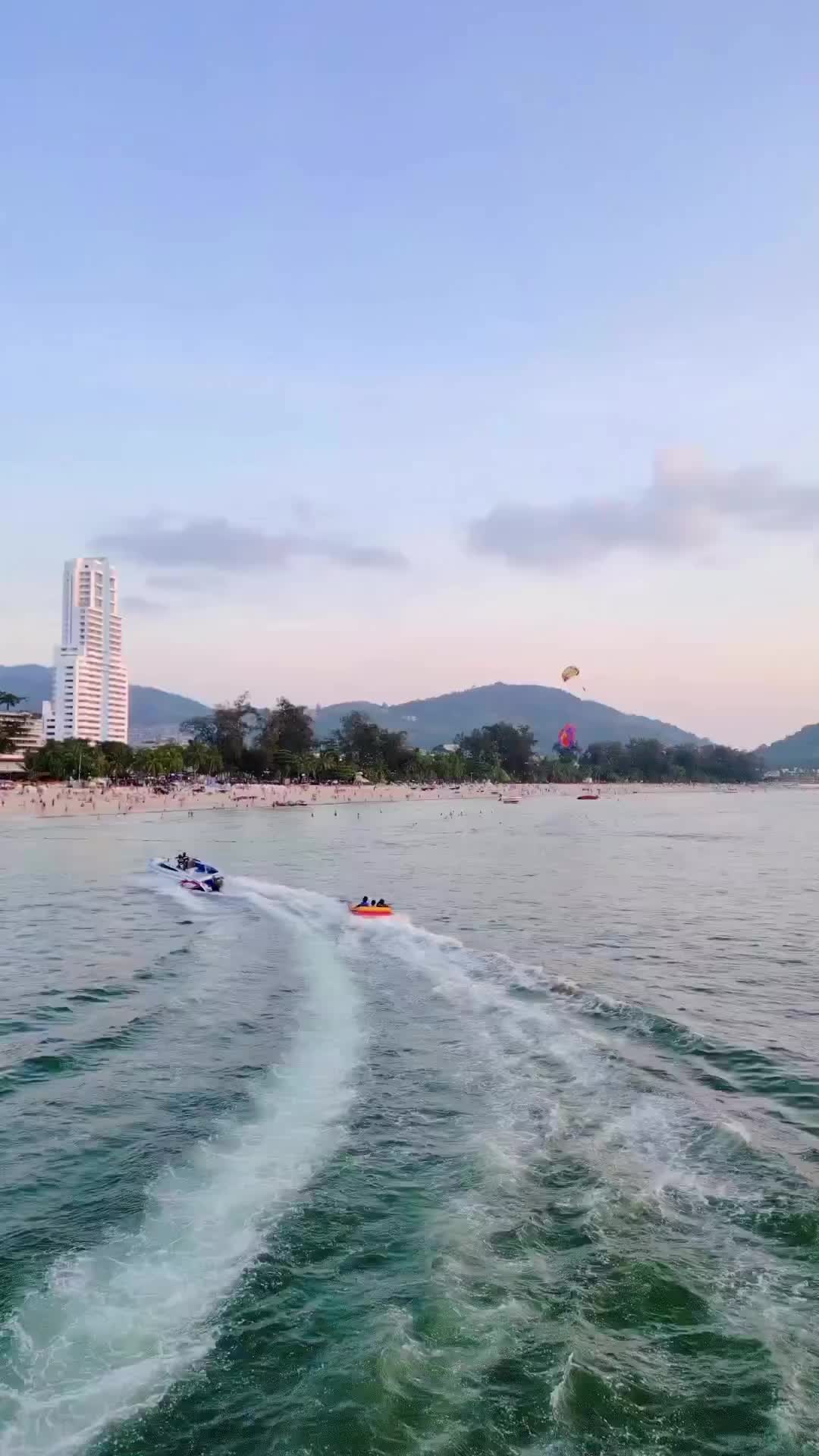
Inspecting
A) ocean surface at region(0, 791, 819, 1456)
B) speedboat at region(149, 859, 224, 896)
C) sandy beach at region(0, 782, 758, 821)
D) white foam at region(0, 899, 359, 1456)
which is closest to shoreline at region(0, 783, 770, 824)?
sandy beach at region(0, 782, 758, 821)

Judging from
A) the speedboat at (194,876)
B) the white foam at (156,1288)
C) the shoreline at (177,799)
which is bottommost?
the white foam at (156,1288)

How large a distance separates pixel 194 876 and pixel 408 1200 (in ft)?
126

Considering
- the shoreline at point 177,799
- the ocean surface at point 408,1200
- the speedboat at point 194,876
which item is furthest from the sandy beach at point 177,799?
the ocean surface at point 408,1200

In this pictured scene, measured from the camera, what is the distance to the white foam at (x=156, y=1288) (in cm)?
923

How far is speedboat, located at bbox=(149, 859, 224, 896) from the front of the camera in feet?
158

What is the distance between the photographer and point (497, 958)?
1222 inches

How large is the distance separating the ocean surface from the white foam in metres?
0.04

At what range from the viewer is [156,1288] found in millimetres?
11219

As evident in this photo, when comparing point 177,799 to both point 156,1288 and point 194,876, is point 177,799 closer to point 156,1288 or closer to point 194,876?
point 194,876

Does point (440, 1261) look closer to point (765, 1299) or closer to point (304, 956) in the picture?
point (765, 1299)

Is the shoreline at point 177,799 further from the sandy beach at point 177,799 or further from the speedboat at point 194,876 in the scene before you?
the speedboat at point 194,876

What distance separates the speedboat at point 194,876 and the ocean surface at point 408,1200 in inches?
585

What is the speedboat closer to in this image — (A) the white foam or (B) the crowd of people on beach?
(A) the white foam

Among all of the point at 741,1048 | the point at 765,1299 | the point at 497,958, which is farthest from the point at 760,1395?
the point at 497,958
